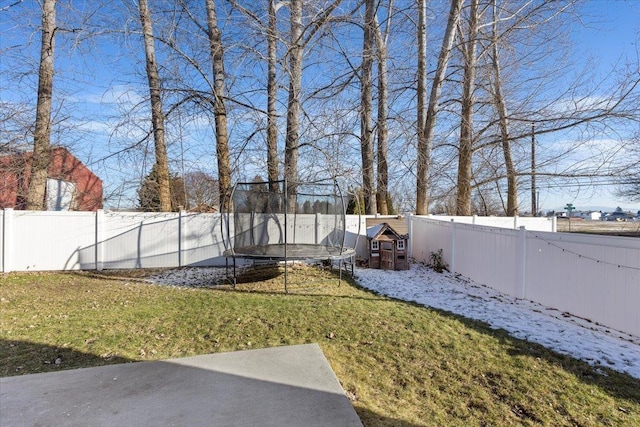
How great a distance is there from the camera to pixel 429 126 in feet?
34.0

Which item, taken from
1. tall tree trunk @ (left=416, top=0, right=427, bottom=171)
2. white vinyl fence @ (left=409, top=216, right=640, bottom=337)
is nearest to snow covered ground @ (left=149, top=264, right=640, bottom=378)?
white vinyl fence @ (left=409, top=216, right=640, bottom=337)

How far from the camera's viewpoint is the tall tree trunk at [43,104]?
8406mm

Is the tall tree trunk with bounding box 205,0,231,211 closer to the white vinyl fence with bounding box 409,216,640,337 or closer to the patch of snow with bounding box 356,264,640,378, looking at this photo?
the patch of snow with bounding box 356,264,640,378

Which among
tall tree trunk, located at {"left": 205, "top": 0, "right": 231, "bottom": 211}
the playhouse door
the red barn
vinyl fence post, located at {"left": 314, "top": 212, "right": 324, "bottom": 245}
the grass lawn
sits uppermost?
tall tree trunk, located at {"left": 205, "top": 0, "right": 231, "bottom": 211}

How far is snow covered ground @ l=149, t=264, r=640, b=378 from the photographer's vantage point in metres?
3.25

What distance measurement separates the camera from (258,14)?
824 cm

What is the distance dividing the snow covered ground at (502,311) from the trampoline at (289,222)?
958 millimetres

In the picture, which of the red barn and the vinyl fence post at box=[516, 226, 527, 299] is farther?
the red barn

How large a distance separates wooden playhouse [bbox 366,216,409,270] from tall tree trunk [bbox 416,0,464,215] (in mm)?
2789

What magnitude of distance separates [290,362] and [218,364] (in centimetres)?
62

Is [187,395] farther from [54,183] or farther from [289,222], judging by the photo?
[54,183]

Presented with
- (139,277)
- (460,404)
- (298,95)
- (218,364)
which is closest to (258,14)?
(298,95)

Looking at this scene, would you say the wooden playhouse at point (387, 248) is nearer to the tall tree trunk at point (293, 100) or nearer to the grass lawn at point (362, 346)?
the tall tree trunk at point (293, 100)

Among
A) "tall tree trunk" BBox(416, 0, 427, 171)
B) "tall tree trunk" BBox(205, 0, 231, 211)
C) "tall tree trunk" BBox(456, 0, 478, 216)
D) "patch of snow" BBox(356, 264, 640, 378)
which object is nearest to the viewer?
"patch of snow" BBox(356, 264, 640, 378)
